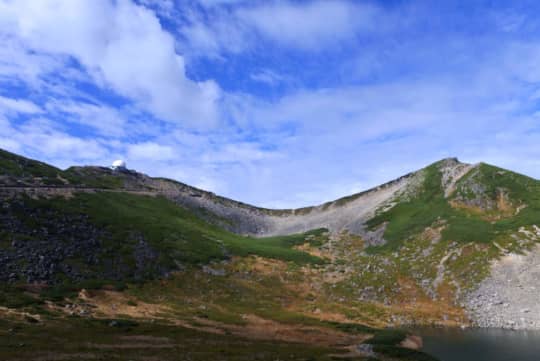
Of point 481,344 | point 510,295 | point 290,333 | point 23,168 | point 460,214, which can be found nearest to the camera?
point 481,344

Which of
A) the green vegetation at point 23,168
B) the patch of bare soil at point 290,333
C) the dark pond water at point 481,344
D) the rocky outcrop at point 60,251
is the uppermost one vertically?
the green vegetation at point 23,168

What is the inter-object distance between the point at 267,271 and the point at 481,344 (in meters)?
60.1

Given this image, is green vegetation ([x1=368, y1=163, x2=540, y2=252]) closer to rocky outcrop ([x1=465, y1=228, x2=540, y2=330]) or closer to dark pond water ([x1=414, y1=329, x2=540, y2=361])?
rocky outcrop ([x1=465, y1=228, x2=540, y2=330])

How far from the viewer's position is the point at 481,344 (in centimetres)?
6000

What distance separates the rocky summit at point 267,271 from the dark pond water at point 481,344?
5.33m

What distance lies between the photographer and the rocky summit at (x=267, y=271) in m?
57.5

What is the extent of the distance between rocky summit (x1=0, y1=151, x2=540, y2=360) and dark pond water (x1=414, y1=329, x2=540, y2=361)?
5335mm

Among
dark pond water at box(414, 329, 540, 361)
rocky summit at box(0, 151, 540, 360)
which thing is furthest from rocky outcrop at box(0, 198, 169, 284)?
dark pond water at box(414, 329, 540, 361)

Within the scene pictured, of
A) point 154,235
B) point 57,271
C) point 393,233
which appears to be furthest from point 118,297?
point 393,233

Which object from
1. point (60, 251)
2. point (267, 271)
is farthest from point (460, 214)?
point (60, 251)

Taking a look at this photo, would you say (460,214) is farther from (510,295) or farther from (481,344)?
(481,344)

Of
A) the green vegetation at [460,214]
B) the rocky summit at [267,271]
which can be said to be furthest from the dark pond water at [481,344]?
the green vegetation at [460,214]

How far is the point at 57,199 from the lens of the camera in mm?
111562

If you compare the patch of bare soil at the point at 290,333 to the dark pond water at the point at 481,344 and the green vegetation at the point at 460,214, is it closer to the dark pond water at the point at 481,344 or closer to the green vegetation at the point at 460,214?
the dark pond water at the point at 481,344
